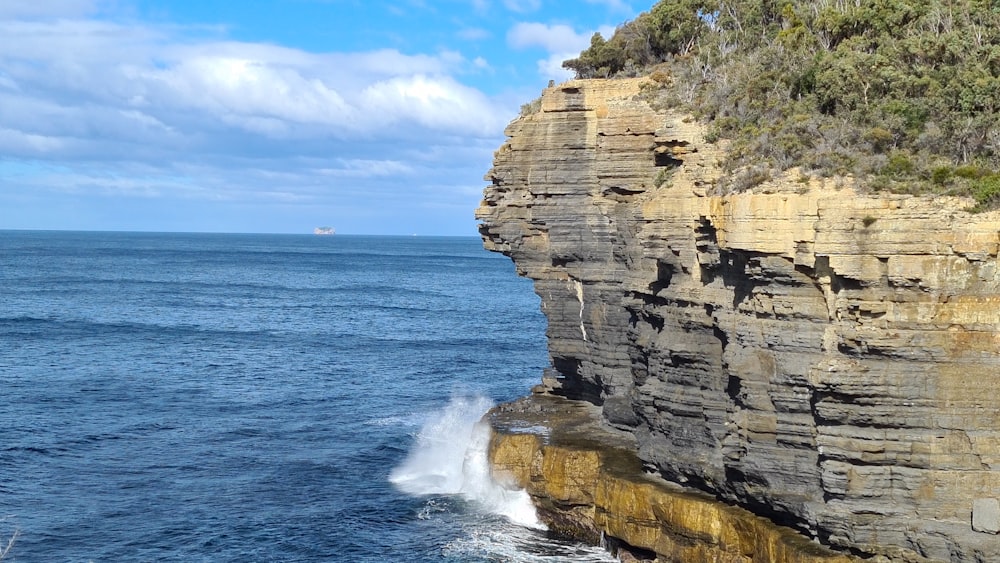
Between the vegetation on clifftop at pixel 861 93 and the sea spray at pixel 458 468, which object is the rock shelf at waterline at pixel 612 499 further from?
the vegetation on clifftop at pixel 861 93

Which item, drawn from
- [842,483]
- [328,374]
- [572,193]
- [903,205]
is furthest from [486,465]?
[328,374]

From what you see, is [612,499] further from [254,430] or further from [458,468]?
[254,430]

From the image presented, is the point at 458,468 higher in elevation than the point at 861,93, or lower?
lower

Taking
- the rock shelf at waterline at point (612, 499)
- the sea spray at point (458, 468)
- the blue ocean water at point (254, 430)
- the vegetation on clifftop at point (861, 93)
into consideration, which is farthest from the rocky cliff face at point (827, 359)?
the blue ocean water at point (254, 430)

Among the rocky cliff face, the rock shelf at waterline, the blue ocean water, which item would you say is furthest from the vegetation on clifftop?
the blue ocean water

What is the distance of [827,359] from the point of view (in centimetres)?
2358

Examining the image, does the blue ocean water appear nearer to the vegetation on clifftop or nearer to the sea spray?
the sea spray

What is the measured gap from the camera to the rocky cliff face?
2245 centimetres

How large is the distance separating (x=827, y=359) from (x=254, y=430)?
35.4m

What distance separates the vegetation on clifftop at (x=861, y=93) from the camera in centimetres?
2586

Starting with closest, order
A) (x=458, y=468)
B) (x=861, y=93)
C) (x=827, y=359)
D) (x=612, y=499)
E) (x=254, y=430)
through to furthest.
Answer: (x=827, y=359)
(x=861, y=93)
(x=612, y=499)
(x=458, y=468)
(x=254, y=430)

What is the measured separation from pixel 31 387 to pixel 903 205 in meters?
51.8

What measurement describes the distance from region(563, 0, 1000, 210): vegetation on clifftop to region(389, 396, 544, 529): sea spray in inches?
559

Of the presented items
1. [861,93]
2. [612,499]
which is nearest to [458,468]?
[612,499]
